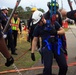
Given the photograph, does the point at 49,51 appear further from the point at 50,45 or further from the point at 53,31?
the point at 53,31

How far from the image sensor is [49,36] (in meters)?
6.28

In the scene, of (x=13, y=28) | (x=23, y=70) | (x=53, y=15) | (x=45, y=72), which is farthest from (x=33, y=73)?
(x=13, y=28)

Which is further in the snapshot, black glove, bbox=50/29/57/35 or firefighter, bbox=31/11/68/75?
black glove, bbox=50/29/57/35

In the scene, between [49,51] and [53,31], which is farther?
[53,31]

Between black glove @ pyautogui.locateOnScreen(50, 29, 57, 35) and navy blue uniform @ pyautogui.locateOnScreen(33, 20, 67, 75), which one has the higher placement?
black glove @ pyautogui.locateOnScreen(50, 29, 57, 35)

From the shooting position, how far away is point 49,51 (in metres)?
6.12

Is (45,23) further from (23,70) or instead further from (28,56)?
(28,56)

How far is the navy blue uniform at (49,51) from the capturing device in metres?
6.05

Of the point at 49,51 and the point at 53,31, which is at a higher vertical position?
the point at 53,31

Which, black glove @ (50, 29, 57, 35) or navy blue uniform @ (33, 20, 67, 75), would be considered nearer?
navy blue uniform @ (33, 20, 67, 75)

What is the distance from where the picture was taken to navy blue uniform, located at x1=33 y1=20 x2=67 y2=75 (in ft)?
19.9

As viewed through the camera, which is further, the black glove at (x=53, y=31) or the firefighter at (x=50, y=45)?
the black glove at (x=53, y=31)

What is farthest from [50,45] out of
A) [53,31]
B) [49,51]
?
[53,31]

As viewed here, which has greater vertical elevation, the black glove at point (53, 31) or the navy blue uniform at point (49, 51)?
the black glove at point (53, 31)
